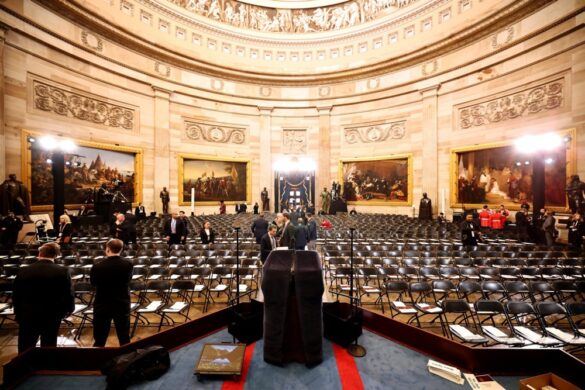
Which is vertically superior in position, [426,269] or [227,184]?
[227,184]

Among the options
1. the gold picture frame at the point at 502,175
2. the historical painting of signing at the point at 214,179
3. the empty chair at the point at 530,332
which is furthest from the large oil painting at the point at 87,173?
the gold picture frame at the point at 502,175

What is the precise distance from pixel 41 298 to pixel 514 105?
20.7 meters

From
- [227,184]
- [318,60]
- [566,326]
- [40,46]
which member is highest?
[318,60]

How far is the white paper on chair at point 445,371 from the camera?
3308 mm

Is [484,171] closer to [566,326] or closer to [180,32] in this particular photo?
[566,326]

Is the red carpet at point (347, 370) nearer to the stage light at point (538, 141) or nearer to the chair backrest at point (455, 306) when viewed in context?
the chair backrest at point (455, 306)

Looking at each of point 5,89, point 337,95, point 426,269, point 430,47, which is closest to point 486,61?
point 430,47

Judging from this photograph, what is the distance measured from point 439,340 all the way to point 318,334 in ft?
5.54

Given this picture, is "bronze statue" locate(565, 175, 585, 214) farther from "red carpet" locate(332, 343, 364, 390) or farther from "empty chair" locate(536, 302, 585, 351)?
"red carpet" locate(332, 343, 364, 390)

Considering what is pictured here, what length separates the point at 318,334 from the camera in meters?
3.79

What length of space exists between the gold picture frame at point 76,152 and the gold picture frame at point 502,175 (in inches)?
831

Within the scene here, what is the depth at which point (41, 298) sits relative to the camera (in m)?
3.51

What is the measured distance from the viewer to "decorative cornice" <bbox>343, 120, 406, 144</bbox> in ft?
70.6

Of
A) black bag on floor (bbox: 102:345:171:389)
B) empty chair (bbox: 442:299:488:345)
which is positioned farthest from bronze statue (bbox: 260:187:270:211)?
black bag on floor (bbox: 102:345:171:389)
